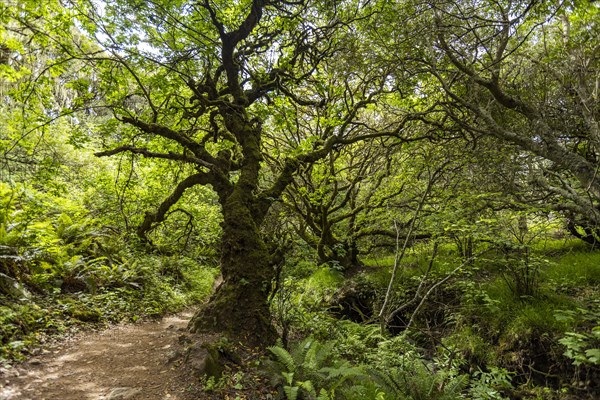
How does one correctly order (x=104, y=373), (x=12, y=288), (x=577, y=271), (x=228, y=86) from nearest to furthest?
(x=104, y=373)
(x=12, y=288)
(x=228, y=86)
(x=577, y=271)

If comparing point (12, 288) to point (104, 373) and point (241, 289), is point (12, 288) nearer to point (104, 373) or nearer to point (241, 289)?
point (104, 373)

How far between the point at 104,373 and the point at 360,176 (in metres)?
7.33

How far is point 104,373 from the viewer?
15.4ft

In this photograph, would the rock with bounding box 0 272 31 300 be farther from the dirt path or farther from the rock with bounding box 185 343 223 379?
the rock with bounding box 185 343 223 379

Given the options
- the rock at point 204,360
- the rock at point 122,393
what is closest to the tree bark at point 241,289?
the rock at point 204,360

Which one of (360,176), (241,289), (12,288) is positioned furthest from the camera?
(360,176)

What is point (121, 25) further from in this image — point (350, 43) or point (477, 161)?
point (477, 161)

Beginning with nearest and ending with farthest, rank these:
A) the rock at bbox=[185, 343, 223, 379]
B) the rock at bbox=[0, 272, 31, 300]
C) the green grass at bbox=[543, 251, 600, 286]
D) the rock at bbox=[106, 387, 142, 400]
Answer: the rock at bbox=[106, 387, 142, 400] → the rock at bbox=[185, 343, 223, 379] → the rock at bbox=[0, 272, 31, 300] → the green grass at bbox=[543, 251, 600, 286]

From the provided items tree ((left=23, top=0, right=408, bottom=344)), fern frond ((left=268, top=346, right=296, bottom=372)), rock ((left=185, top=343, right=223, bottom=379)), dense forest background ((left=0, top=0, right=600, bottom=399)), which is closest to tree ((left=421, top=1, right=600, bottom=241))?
dense forest background ((left=0, top=0, right=600, bottom=399))

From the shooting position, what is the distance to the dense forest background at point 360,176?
5.25 m

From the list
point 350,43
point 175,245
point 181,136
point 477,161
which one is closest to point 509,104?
point 477,161

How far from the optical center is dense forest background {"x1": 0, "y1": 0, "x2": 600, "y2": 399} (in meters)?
5.25

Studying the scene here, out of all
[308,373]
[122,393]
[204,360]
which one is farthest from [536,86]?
[122,393]

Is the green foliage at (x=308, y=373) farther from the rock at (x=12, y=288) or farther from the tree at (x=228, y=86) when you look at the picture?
the rock at (x=12, y=288)
